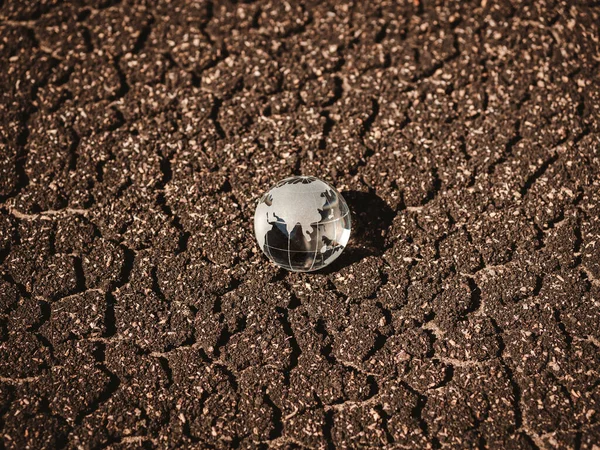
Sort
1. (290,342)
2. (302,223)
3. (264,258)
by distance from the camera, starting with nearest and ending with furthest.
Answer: (302,223) → (290,342) → (264,258)

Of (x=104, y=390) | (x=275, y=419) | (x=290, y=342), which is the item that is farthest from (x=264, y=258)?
(x=104, y=390)

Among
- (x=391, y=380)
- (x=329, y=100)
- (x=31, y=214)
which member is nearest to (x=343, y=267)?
(x=391, y=380)

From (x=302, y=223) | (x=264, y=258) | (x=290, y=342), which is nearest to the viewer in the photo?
(x=302, y=223)

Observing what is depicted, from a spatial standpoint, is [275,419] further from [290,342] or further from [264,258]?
[264,258]

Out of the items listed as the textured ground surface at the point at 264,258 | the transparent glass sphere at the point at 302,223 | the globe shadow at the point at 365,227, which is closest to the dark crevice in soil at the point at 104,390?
the textured ground surface at the point at 264,258

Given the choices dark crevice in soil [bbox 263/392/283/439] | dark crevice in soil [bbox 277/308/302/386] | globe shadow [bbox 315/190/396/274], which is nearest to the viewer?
dark crevice in soil [bbox 263/392/283/439]

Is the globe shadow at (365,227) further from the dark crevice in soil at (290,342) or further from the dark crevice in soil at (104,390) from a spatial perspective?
the dark crevice in soil at (104,390)

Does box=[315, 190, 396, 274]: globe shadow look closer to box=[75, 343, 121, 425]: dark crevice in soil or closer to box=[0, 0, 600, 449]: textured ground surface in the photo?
box=[0, 0, 600, 449]: textured ground surface

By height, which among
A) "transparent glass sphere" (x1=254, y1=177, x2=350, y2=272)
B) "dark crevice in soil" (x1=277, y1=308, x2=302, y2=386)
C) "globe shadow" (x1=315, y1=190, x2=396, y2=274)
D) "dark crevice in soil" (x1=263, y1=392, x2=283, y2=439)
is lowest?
"dark crevice in soil" (x1=263, y1=392, x2=283, y2=439)

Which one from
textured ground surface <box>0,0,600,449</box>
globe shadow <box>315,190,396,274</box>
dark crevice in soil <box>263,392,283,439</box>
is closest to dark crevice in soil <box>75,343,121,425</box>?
textured ground surface <box>0,0,600,449</box>
